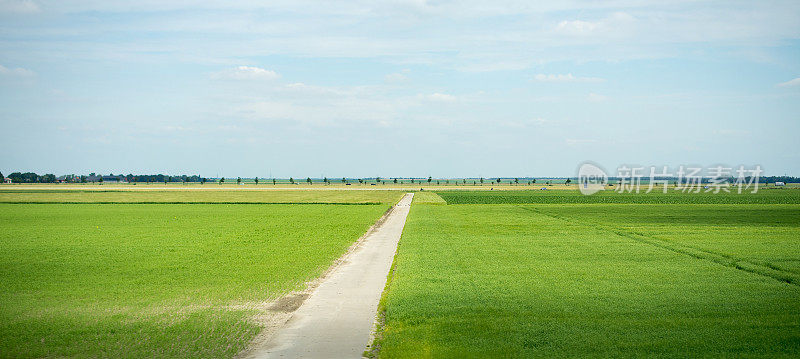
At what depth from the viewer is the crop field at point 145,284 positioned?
414 inches

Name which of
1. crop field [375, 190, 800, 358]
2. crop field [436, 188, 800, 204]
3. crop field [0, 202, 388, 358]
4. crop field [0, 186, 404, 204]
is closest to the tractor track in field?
crop field [375, 190, 800, 358]

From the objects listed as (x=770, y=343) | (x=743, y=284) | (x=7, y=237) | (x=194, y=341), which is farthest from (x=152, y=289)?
(x=7, y=237)

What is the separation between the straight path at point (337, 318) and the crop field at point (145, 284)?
837 millimetres

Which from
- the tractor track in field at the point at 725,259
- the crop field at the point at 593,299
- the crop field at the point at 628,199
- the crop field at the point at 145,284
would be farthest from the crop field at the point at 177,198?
the crop field at the point at 593,299

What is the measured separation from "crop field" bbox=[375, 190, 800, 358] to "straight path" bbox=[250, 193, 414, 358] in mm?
507

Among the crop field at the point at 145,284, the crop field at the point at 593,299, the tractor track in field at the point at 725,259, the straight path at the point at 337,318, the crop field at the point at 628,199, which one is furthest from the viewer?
the crop field at the point at 628,199

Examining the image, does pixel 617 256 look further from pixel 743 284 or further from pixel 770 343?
pixel 770 343

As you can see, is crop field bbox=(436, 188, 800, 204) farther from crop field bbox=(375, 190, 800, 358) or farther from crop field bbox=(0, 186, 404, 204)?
crop field bbox=(375, 190, 800, 358)

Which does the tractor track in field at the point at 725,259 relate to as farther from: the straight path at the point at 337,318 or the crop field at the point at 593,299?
the straight path at the point at 337,318

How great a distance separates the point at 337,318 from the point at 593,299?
22.0 feet

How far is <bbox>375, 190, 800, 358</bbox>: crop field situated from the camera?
989cm

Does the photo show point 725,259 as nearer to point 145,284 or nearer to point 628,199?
point 145,284

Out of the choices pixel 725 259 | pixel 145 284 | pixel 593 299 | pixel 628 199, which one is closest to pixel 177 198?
pixel 145 284

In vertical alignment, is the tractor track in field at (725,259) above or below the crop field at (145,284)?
above
